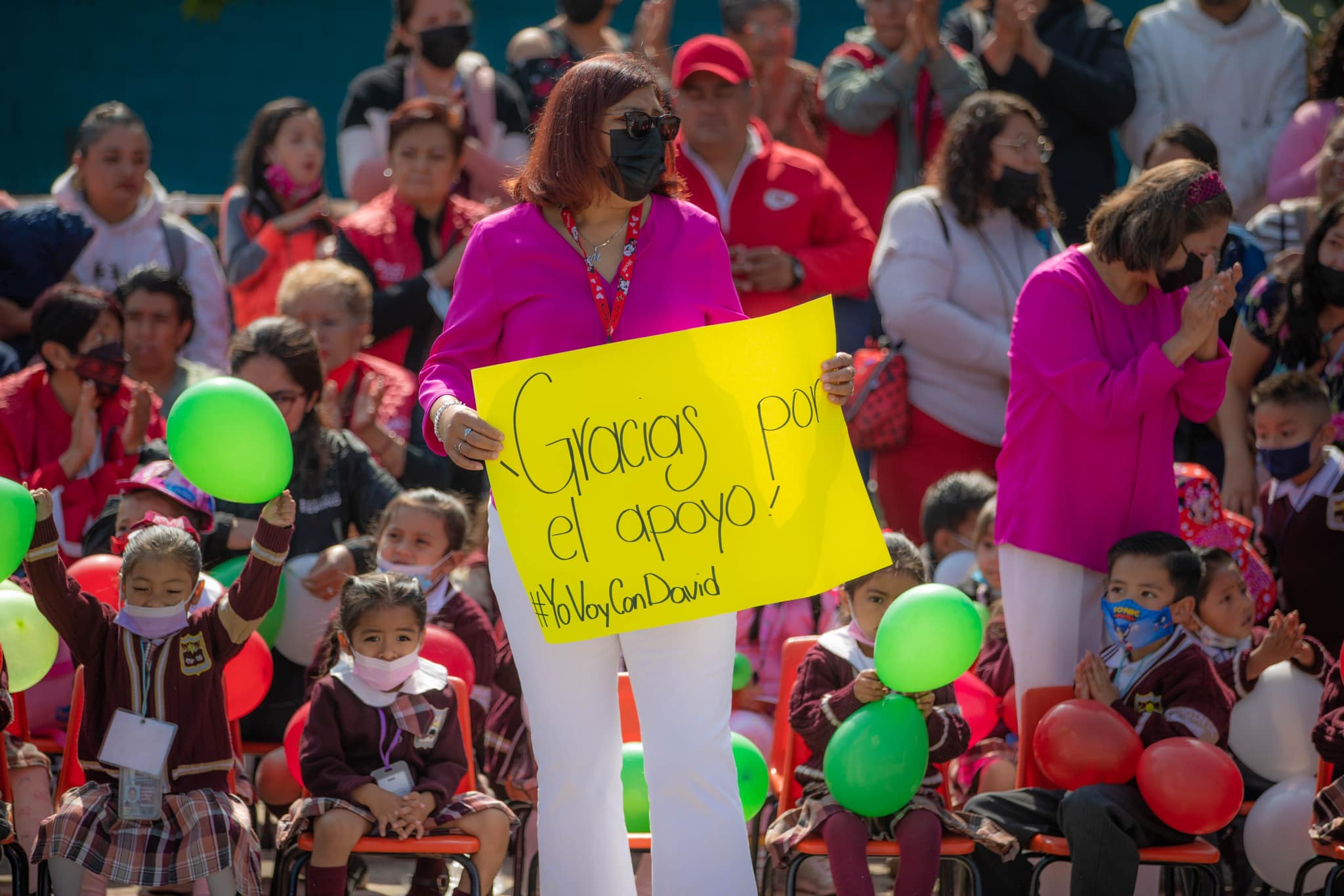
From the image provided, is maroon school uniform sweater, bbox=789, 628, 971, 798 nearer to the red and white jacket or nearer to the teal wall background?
the red and white jacket

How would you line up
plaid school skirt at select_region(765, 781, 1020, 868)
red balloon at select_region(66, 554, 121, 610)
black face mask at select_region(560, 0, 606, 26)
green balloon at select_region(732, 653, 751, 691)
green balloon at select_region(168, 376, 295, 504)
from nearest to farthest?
1. green balloon at select_region(168, 376, 295, 504)
2. plaid school skirt at select_region(765, 781, 1020, 868)
3. red balloon at select_region(66, 554, 121, 610)
4. green balloon at select_region(732, 653, 751, 691)
5. black face mask at select_region(560, 0, 606, 26)

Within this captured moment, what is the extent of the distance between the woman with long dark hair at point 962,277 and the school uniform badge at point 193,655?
8.88ft

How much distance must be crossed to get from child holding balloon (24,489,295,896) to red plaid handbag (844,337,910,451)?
2.60 metres

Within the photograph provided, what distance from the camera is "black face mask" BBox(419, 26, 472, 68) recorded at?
23.8ft

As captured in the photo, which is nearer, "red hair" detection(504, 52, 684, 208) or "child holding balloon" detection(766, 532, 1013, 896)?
"red hair" detection(504, 52, 684, 208)

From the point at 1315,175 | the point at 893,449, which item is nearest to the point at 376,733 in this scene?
the point at 893,449

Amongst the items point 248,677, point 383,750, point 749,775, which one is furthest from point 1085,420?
point 248,677

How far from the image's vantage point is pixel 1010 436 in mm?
4297

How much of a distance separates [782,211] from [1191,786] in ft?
10.6

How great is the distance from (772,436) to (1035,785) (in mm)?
1457

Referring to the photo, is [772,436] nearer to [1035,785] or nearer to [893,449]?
[1035,785]

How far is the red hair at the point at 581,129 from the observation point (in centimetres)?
325

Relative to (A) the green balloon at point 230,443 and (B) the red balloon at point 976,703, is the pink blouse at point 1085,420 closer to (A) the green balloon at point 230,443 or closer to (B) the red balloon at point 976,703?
(B) the red balloon at point 976,703

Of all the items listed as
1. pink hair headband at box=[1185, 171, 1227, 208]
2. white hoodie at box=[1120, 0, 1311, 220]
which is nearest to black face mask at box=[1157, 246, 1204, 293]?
pink hair headband at box=[1185, 171, 1227, 208]
